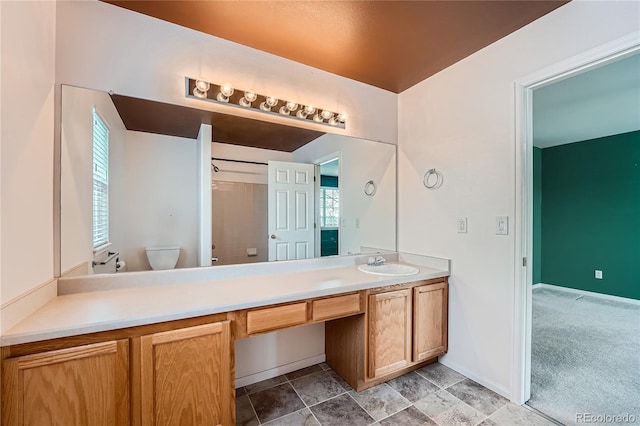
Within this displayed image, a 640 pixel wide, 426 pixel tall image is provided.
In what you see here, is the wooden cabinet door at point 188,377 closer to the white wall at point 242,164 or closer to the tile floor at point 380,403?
the tile floor at point 380,403

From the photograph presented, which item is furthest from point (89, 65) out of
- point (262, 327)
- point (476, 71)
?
point (476, 71)

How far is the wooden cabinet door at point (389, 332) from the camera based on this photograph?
183 centimetres

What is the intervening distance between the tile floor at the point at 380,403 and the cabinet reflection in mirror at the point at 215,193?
900mm

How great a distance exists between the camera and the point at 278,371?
2.07m

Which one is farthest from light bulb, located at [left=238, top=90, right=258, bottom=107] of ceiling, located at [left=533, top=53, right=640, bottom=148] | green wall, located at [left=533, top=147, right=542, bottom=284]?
green wall, located at [left=533, top=147, right=542, bottom=284]

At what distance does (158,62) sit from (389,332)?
7.39ft

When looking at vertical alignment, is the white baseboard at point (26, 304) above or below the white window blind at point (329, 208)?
below

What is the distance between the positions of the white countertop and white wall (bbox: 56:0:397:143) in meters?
1.08

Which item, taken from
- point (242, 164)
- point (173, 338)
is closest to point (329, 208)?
point (242, 164)

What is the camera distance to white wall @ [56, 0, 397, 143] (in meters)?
1.46

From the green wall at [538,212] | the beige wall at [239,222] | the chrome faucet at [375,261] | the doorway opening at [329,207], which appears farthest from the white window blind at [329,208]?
the green wall at [538,212]

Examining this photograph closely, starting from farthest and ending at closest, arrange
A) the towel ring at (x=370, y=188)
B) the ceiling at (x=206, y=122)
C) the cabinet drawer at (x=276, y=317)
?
1. the towel ring at (x=370, y=188)
2. the ceiling at (x=206, y=122)
3. the cabinet drawer at (x=276, y=317)

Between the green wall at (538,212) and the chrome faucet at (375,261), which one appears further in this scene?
the green wall at (538,212)

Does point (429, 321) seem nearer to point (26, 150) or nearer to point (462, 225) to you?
point (462, 225)
